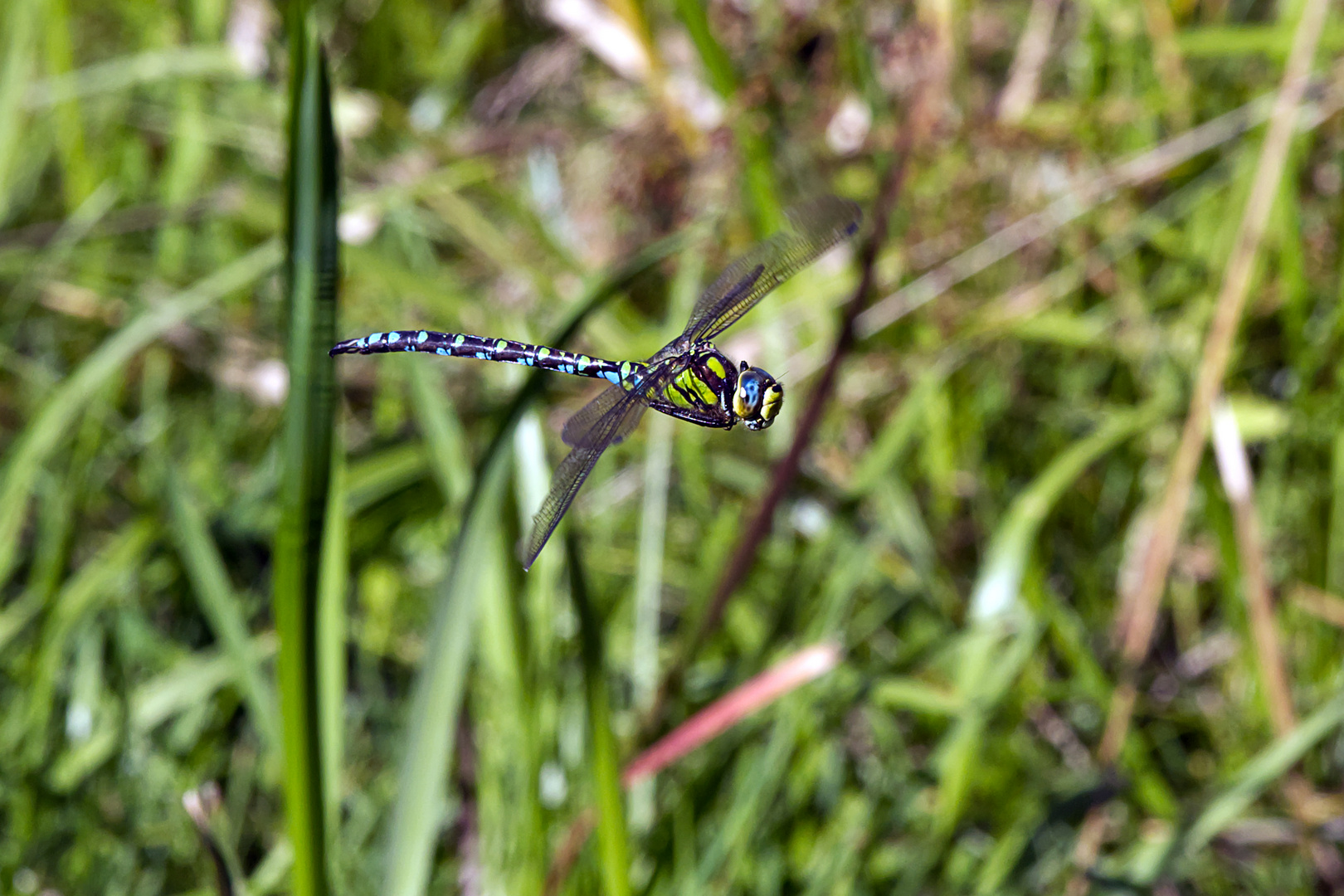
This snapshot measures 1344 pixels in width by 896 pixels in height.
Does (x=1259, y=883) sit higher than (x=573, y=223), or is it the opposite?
(x=573, y=223)

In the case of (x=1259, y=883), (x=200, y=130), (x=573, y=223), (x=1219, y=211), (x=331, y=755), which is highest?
(x=200, y=130)

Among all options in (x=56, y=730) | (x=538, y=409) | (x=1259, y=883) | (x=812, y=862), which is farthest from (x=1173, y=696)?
(x=56, y=730)

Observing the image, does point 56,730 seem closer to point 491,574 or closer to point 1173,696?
point 491,574

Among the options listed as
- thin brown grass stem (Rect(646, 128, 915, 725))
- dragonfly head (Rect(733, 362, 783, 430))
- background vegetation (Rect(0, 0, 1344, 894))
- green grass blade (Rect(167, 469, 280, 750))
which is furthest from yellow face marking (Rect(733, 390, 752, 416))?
green grass blade (Rect(167, 469, 280, 750))

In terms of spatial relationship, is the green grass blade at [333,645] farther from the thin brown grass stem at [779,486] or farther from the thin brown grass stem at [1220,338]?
the thin brown grass stem at [1220,338]

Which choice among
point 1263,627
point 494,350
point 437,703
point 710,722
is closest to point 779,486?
point 710,722

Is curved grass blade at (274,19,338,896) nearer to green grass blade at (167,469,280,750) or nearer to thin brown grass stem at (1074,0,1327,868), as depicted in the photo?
green grass blade at (167,469,280,750)
